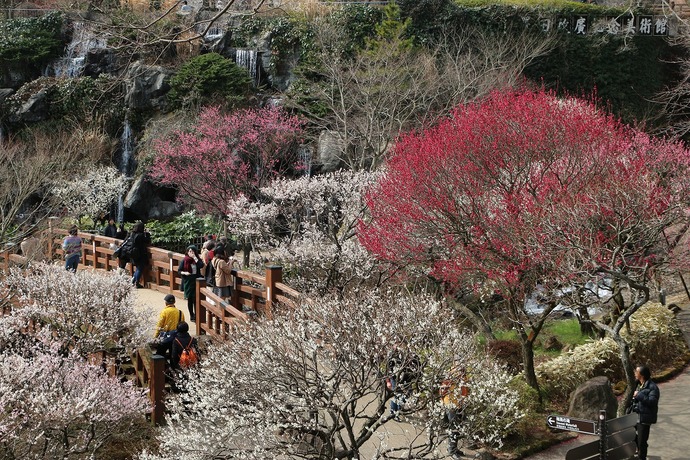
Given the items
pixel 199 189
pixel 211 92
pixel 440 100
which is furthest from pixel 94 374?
pixel 211 92

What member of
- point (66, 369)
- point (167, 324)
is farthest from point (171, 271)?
point (66, 369)

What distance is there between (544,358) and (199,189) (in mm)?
12119

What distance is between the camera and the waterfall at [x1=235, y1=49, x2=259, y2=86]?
98.4 feet

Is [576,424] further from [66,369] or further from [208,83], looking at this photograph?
[208,83]

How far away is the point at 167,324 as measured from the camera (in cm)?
1173

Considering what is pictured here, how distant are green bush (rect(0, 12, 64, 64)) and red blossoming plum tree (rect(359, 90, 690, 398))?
21557 millimetres

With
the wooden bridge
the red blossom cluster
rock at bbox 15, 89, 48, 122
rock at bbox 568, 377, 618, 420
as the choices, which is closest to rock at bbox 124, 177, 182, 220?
rock at bbox 15, 89, 48, 122

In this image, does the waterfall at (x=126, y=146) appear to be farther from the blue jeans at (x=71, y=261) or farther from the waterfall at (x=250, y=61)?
the blue jeans at (x=71, y=261)

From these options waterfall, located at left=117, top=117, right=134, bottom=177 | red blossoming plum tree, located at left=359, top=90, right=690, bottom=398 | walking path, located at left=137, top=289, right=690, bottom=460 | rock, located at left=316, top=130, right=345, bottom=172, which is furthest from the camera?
waterfall, located at left=117, top=117, right=134, bottom=177

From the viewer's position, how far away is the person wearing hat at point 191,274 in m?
14.9

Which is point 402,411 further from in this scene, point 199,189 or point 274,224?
point 199,189

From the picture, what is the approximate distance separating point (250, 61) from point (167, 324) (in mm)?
19990

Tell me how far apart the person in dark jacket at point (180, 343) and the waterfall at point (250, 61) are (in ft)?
65.0

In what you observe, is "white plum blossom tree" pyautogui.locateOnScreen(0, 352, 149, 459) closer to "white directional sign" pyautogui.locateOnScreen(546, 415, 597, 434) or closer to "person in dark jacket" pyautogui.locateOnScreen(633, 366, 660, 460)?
"white directional sign" pyautogui.locateOnScreen(546, 415, 597, 434)
